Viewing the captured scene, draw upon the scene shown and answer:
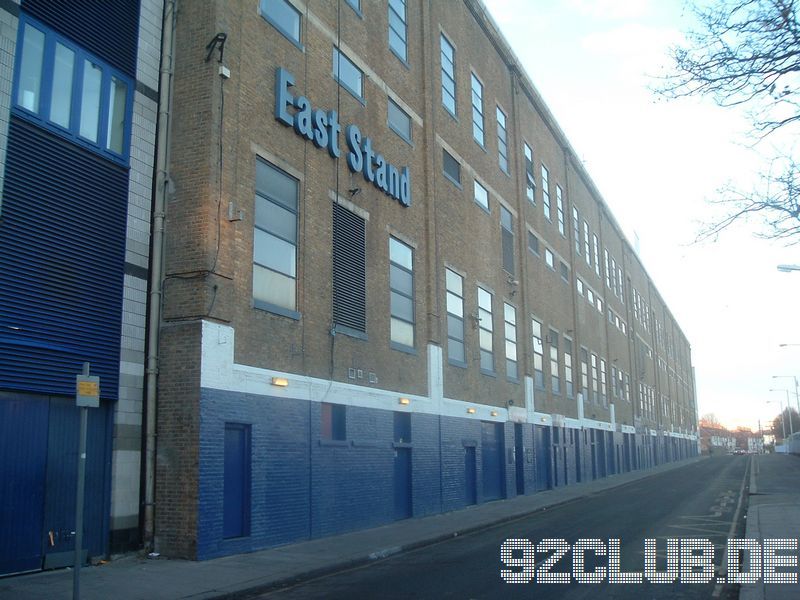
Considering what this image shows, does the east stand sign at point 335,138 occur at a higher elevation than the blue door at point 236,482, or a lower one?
higher

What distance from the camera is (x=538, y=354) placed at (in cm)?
3428

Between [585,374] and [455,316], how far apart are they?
67.0 ft

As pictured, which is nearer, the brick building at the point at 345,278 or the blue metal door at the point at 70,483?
the blue metal door at the point at 70,483

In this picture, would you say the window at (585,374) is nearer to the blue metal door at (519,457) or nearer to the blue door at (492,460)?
the blue metal door at (519,457)

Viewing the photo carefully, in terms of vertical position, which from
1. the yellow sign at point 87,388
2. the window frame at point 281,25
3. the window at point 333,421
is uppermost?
the window frame at point 281,25

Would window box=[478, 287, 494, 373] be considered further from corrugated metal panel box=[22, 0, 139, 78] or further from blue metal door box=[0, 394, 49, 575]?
blue metal door box=[0, 394, 49, 575]

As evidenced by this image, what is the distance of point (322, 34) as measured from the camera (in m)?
18.3

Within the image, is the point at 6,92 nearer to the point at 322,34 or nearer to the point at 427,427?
the point at 322,34

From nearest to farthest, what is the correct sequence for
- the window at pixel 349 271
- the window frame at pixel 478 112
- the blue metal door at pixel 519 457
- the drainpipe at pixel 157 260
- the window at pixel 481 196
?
1. the drainpipe at pixel 157 260
2. the window at pixel 349 271
3. the window at pixel 481 196
4. the window frame at pixel 478 112
5. the blue metal door at pixel 519 457

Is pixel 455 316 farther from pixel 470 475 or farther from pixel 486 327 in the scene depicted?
pixel 470 475

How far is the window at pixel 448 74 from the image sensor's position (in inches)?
1035

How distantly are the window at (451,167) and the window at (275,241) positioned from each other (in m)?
9.71

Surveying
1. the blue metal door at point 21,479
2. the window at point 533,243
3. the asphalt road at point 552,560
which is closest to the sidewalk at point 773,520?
the asphalt road at point 552,560

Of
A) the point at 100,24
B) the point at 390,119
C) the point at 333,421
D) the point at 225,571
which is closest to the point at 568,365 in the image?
the point at 390,119
